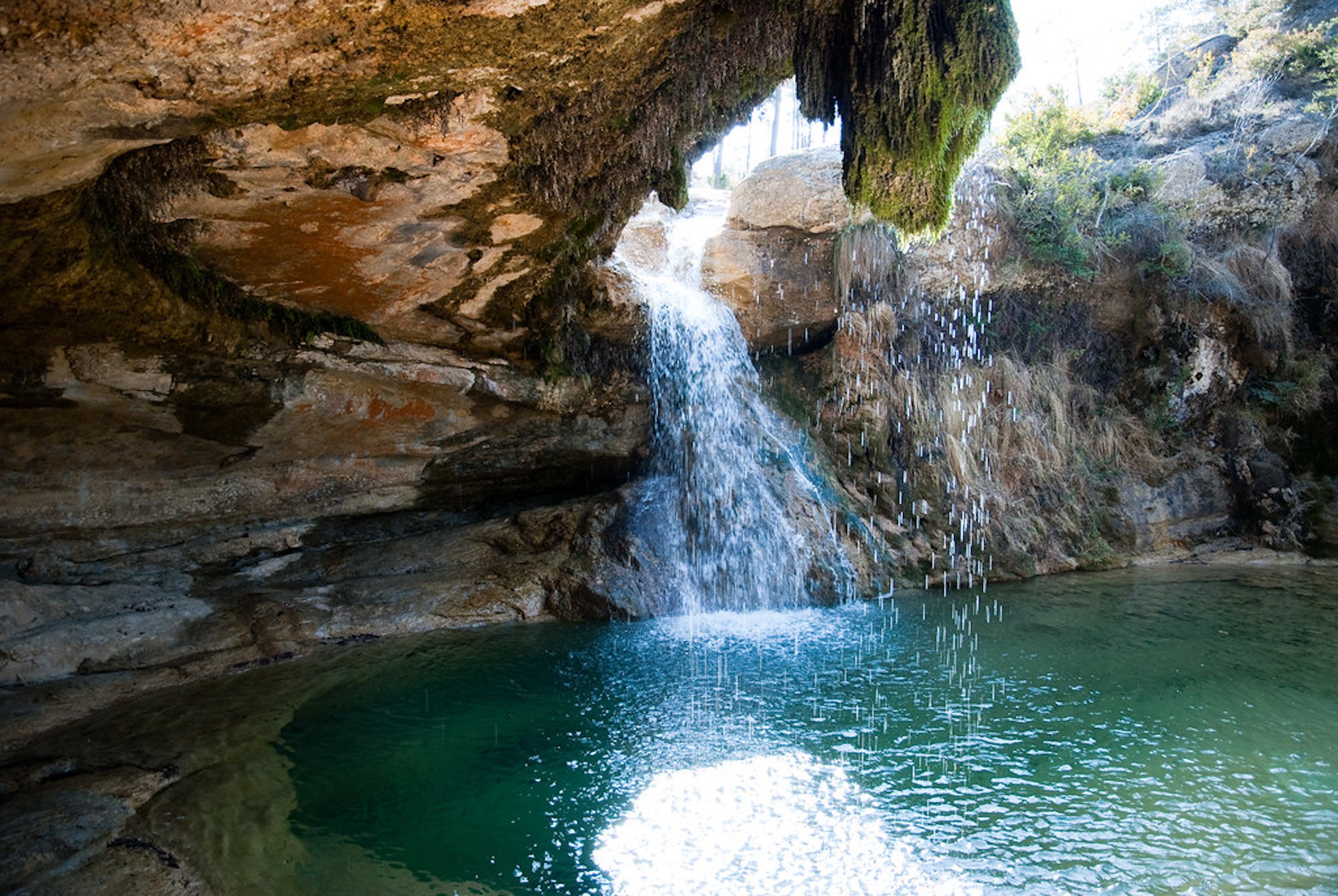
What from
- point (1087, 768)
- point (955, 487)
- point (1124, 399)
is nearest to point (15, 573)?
point (1087, 768)

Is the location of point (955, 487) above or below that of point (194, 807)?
above

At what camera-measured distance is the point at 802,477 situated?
9203mm

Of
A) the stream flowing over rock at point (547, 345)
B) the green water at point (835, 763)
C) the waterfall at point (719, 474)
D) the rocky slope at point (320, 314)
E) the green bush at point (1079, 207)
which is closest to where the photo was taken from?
the green water at point (835, 763)

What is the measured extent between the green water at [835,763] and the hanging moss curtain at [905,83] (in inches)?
141

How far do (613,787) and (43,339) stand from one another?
545cm

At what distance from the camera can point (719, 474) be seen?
8953 mm

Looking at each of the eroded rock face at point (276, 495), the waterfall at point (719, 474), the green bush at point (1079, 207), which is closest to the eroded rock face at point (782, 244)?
the waterfall at point (719, 474)

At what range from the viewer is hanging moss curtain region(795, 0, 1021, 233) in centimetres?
431

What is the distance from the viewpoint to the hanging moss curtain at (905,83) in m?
4.31

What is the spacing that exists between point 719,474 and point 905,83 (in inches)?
203

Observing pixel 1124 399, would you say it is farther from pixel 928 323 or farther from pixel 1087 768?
pixel 1087 768

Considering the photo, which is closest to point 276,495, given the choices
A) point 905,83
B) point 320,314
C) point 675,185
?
point 320,314

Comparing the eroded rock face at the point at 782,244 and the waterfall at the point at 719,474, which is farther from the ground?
the eroded rock face at the point at 782,244

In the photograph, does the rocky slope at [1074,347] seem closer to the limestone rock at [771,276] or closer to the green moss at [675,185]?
the limestone rock at [771,276]
